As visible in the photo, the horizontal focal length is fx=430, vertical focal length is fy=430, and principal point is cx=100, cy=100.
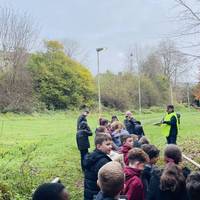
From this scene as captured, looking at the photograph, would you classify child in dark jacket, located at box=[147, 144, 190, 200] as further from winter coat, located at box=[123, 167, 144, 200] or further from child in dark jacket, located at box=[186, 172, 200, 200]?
child in dark jacket, located at box=[186, 172, 200, 200]

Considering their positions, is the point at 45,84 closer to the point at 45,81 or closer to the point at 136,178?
the point at 45,81

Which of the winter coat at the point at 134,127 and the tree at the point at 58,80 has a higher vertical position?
the tree at the point at 58,80

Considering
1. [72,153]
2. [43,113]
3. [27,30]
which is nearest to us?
[72,153]

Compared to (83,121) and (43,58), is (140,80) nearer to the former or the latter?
(43,58)

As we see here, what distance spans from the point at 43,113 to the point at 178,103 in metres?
34.8

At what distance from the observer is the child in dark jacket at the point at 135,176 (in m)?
5.25

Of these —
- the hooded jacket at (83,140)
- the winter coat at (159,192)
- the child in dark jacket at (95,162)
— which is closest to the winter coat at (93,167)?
the child in dark jacket at (95,162)

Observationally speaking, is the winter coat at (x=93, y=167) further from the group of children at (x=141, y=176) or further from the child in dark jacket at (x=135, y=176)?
the child in dark jacket at (x=135, y=176)

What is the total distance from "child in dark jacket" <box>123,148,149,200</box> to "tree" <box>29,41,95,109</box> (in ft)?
160

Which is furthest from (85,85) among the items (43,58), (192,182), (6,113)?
(192,182)

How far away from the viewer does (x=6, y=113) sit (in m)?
47.7

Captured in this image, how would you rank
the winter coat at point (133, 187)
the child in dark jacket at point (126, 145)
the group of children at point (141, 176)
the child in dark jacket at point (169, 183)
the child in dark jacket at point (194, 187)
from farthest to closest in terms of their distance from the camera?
the child in dark jacket at point (126, 145) → the winter coat at point (133, 187) → the child in dark jacket at point (169, 183) → the group of children at point (141, 176) → the child in dark jacket at point (194, 187)

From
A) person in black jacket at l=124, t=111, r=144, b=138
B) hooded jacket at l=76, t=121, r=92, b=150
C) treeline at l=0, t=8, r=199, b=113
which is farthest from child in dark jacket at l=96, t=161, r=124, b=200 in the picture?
treeline at l=0, t=8, r=199, b=113

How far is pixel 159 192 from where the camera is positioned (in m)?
5.09
